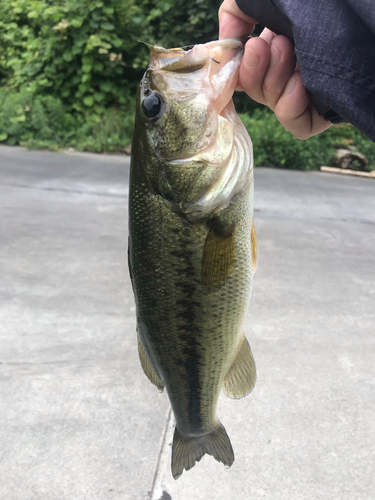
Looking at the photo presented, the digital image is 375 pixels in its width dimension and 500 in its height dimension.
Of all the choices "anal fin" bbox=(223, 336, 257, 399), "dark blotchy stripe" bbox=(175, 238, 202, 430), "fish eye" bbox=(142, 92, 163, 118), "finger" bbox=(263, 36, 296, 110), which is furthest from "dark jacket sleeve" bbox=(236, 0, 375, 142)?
"anal fin" bbox=(223, 336, 257, 399)

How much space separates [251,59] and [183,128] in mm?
232

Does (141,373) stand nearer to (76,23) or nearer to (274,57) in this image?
(274,57)

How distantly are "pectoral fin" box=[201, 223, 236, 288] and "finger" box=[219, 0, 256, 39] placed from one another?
22.2 inches

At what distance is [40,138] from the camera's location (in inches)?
288

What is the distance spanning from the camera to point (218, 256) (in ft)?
3.80

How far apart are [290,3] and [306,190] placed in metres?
5.30

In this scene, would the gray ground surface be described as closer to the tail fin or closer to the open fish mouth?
the tail fin

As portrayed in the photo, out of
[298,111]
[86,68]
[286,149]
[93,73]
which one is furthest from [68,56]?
[298,111]

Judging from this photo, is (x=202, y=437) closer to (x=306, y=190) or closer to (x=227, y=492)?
(x=227, y=492)

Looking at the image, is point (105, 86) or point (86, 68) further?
point (105, 86)

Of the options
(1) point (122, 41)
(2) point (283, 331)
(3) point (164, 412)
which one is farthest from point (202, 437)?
(1) point (122, 41)

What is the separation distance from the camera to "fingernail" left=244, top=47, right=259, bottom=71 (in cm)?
111

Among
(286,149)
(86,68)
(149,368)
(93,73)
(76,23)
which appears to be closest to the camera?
(149,368)

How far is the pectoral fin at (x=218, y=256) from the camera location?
115 cm
